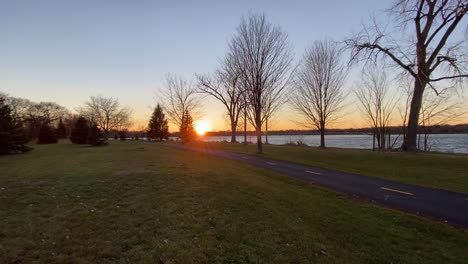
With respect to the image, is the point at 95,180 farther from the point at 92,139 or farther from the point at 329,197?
the point at 92,139

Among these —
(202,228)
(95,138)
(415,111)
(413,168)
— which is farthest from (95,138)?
(415,111)

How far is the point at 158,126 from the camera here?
54406 mm

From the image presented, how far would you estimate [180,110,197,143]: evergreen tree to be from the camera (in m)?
42.9

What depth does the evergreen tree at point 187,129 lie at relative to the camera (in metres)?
42.9

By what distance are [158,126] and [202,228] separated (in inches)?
2045

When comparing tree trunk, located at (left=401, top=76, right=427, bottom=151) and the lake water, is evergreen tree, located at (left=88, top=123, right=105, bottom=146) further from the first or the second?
tree trunk, located at (left=401, top=76, right=427, bottom=151)

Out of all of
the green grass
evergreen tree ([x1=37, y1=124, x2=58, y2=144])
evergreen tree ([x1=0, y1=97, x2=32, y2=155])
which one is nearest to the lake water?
evergreen tree ([x1=37, y1=124, x2=58, y2=144])

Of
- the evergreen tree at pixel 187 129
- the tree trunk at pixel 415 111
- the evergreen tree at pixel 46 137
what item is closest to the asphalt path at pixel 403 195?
the tree trunk at pixel 415 111

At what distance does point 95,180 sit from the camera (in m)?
8.59

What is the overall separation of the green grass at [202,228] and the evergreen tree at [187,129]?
34863 millimetres

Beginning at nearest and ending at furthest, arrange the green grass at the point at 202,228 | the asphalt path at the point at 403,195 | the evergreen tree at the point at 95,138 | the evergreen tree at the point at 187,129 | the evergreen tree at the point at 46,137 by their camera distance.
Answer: the green grass at the point at 202,228 → the asphalt path at the point at 403,195 → the evergreen tree at the point at 95,138 → the evergreen tree at the point at 46,137 → the evergreen tree at the point at 187,129

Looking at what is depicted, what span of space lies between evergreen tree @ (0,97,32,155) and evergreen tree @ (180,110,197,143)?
21355 millimetres

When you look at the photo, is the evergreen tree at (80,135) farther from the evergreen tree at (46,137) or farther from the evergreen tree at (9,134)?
the evergreen tree at (9,134)

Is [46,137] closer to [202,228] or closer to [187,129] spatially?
[187,129]
